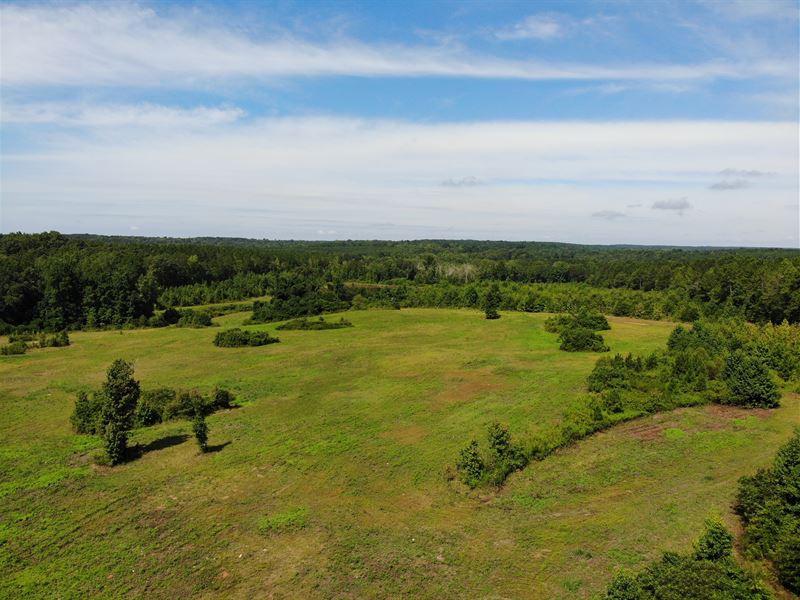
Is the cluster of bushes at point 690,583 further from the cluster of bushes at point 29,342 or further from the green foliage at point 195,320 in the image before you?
the green foliage at point 195,320

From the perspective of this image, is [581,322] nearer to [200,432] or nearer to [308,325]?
[308,325]

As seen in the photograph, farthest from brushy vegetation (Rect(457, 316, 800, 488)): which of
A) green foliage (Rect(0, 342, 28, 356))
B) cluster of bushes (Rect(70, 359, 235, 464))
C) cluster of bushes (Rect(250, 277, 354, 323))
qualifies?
green foliage (Rect(0, 342, 28, 356))

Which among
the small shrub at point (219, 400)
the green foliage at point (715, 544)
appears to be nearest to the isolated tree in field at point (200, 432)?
the small shrub at point (219, 400)

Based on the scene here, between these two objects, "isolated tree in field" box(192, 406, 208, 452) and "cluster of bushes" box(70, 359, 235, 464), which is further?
"isolated tree in field" box(192, 406, 208, 452)

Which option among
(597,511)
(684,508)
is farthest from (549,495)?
(684,508)

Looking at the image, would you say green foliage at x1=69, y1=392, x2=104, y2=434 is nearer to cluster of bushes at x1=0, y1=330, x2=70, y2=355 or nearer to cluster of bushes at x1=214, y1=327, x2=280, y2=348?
cluster of bushes at x1=214, y1=327, x2=280, y2=348

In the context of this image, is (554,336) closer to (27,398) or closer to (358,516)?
(358,516)
